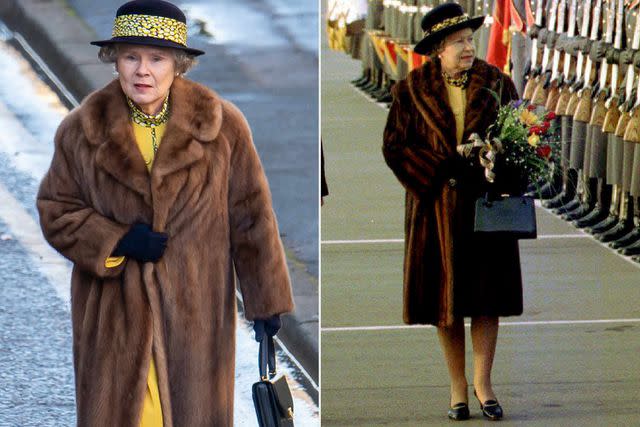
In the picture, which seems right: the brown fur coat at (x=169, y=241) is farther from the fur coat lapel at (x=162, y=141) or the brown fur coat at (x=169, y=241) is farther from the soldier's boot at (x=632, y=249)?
the soldier's boot at (x=632, y=249)

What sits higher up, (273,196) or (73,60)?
(73,60)

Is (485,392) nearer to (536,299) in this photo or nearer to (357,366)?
(357,366)

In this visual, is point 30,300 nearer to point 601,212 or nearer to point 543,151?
point 543,151

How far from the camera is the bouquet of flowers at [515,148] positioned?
671 cm

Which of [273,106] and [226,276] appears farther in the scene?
[273,106]

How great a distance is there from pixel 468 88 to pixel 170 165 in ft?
8.11

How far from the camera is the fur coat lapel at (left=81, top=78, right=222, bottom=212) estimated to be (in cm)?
458

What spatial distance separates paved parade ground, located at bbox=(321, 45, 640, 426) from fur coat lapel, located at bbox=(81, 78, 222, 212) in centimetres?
246

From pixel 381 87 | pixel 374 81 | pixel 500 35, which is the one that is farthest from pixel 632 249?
pixel 374 81

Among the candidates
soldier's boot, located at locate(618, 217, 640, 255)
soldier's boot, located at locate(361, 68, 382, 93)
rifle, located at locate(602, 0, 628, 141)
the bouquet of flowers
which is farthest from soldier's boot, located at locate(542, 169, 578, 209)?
soldier's boot, located at locate(361, 68, 382, 93)

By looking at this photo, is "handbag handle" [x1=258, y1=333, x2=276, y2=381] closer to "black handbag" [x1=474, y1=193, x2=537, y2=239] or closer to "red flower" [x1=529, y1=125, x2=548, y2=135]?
"black handbag" [x1=474, y1=193, x2=537, y2=239]

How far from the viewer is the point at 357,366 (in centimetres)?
847

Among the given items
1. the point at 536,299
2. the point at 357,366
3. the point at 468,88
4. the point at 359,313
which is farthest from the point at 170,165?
the point at 536,299

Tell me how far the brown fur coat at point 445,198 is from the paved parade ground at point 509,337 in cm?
10
